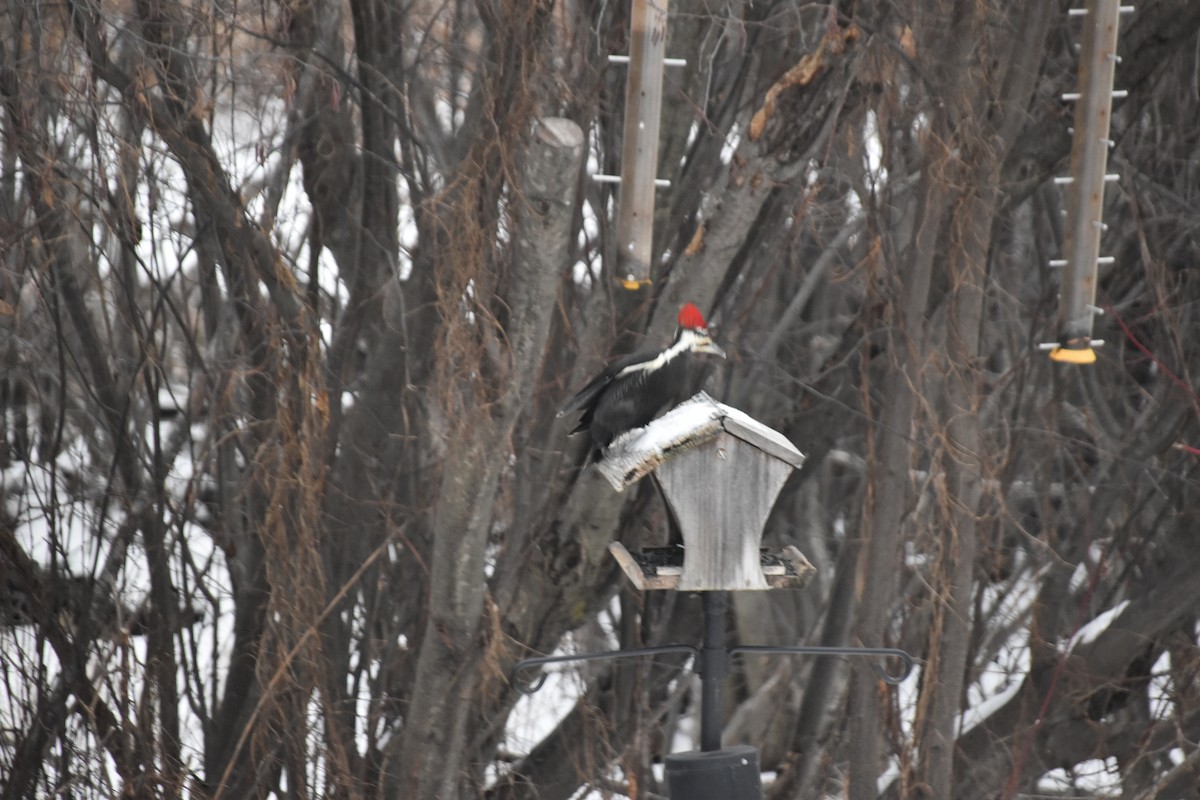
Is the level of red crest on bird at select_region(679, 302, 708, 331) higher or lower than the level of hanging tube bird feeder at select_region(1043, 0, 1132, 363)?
lower

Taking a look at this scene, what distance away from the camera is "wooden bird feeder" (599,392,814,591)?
2.49 meters

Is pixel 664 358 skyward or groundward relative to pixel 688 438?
skyward

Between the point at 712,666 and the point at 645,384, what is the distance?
0.70 meters

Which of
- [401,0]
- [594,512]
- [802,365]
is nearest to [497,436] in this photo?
[594,512]

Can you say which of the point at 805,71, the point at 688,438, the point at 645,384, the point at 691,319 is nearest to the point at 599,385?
the point at 645,384

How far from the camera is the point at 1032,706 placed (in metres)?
5.01

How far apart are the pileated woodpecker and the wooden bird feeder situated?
20cm

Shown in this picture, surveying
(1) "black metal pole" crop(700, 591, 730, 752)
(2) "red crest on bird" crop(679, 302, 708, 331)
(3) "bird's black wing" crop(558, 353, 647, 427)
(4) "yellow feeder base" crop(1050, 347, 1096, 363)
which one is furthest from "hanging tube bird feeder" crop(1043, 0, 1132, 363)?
(1) "black metal pole" crop(700, 591, 730, 752)

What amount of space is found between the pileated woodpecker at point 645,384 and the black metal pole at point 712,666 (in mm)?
487

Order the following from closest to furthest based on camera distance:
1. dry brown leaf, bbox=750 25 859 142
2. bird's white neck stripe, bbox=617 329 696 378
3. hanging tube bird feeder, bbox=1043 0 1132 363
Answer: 1. bird's white neck stripe, bbox=617 329 696 378
2. hanging tube bird feeder, bbox=1043 0 1132 363
3. dry brown leaf, bbox=750 25 859 142

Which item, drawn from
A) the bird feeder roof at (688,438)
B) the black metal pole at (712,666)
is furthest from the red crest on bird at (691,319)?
the black metal pole at (712,666)

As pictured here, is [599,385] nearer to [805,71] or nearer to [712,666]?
[712,666]

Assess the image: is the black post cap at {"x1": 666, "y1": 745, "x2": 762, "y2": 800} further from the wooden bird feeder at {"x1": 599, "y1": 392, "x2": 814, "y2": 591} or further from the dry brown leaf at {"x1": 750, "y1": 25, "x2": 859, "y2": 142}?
the dry brown leaf at {"x1": 750, "y1": 25, "x2": 859, "y2": 142}

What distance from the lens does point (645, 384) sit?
2773 mm
